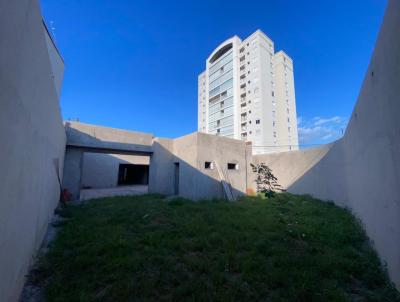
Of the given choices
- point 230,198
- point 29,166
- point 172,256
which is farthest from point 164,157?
point 29,166

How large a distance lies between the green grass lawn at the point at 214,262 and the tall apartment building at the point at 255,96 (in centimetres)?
2270

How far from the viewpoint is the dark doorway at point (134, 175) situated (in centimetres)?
1994

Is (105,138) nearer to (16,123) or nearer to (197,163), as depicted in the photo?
(197,163)

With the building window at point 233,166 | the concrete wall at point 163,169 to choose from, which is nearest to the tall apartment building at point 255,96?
the building window at point 233,166

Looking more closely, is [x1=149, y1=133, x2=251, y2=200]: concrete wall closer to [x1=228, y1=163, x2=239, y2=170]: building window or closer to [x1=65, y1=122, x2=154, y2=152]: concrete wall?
[x1=228, y1=163, x2=239, y2=170]: building window

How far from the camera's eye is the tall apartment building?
27.2m

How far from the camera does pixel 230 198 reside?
26.6 feet

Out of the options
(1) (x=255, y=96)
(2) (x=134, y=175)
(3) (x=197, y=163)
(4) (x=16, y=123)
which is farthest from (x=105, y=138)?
(1) (x=255, y=96)

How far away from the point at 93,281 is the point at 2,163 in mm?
1852

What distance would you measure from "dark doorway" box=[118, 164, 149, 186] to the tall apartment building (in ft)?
49.7

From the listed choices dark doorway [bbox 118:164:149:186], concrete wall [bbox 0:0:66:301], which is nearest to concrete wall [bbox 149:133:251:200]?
concrete wall [bbox 0:0:66:301]

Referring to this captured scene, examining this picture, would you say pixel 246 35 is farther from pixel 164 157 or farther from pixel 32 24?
pixel 32 24

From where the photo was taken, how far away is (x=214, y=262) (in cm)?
279

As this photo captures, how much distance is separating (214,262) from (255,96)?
27858mm
